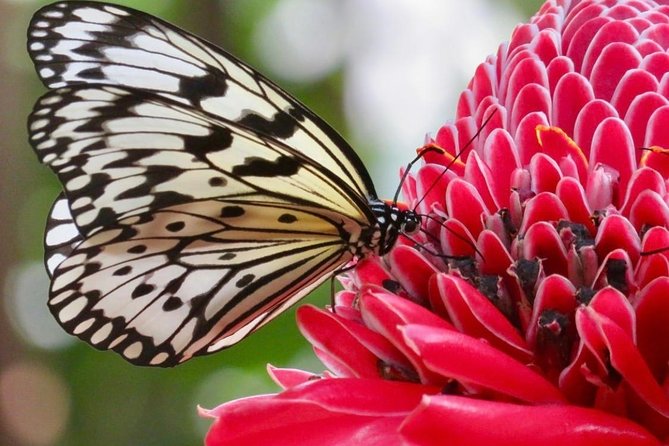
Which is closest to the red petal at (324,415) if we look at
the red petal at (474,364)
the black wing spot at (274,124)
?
the red petal at (474,364)

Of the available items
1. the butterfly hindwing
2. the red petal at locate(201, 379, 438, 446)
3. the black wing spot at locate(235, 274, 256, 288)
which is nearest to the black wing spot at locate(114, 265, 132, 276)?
the butterfly hindwing

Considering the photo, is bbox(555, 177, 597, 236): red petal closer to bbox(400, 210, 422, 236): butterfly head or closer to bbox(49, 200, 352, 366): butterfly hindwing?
bbox(400, 210, 422, 236): butterfly head

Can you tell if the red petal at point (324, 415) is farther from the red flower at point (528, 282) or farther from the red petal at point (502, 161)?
the red petal at point (502, 161)

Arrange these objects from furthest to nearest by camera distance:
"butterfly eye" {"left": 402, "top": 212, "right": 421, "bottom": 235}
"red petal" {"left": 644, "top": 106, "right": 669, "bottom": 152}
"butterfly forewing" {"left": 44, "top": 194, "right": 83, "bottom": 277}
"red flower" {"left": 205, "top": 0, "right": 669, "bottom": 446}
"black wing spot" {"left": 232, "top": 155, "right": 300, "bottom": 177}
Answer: "butterfly forewing" {"left": 44, "top": 194, "right": 83, "bottom": 277} < "black wing spot" {"left": 232, "top": 155, "right": 300, "bottom": 177} < "butterfly eye" {"left": 402, "top": 212, "right": 421, "bottom": 235} < "red petal" {"left": 644, "top": 106, "right": 669, "bottom": 152} < "red flower" {"left": 205, "top": 0, "right": 669, "bottom": 446}

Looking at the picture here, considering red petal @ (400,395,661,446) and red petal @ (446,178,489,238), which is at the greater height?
red petal @ (446,178,489,238)

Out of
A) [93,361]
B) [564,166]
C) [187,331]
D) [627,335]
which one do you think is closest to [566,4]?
[564,166]

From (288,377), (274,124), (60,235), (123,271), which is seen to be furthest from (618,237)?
(60,235)

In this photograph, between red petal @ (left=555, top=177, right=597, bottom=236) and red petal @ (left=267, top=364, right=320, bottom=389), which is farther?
red petal @ (left=267, top=364, right=320, bottom=389)
